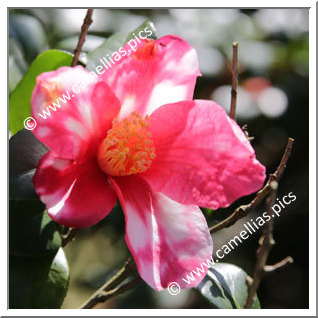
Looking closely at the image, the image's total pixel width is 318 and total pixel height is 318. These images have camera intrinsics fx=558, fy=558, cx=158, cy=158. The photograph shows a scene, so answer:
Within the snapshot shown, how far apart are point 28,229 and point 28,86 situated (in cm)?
28

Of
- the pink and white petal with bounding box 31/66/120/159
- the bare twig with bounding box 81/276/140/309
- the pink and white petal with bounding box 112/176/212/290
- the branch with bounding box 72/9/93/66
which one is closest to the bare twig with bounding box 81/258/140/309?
the bare twig with bounding box 81/276/140/309

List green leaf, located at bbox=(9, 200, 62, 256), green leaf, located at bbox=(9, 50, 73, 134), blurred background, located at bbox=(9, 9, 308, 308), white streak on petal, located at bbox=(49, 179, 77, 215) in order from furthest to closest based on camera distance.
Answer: blurred background, located at bbox=(9, 9, 308, 308)
green leaf, located at bbox=(9, 50, 73, 134)
green leaf, located at bbox=(9, 200, 62, 256)
white streak on petal, located at bbox=(49, 179, 77, 215)

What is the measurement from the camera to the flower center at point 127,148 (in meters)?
0.86

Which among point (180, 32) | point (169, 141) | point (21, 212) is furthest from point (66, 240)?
point (180, 32)

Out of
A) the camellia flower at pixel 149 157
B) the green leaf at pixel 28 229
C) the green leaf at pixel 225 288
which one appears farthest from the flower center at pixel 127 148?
the green leaf at pixel 225 288

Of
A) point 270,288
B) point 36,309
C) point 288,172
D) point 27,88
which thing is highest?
point 27,88

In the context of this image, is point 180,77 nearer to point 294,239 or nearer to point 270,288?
point 294,239

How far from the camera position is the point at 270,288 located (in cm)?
179

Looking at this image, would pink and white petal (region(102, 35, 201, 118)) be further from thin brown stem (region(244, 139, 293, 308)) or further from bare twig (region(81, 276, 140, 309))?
bare twig (region(81, 276, 140, 309))

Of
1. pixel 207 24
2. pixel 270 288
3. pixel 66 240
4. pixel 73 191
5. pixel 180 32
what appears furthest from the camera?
pixel 270 288

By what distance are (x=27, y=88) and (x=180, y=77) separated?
0.98 ft

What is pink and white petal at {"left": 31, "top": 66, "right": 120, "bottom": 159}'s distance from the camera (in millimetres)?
757

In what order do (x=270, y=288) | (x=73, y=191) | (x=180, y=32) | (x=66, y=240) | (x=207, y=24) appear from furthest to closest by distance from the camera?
1. (x=270, y=288)
2. (x=207, y=24)
3. (x=180, y=32)
4. (x=66, y=240)
5. (x=73, y=191)

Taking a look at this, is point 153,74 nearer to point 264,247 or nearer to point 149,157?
point 149,157
